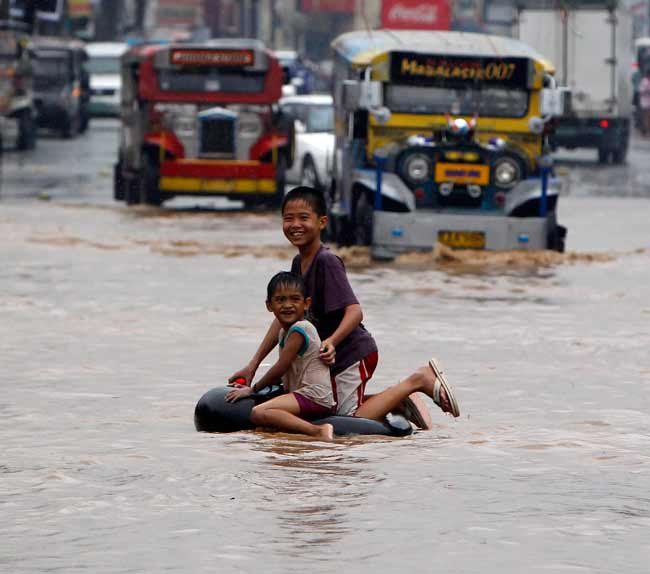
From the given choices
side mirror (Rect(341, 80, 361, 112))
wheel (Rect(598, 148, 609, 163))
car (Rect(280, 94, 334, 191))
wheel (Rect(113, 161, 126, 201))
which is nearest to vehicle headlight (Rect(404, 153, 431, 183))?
side mirror (Rect(341, 80, 361, 112))

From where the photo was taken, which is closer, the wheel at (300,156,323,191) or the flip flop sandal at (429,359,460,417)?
the flip flop sandal at (429,359,460,417)

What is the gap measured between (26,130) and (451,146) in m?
23.7

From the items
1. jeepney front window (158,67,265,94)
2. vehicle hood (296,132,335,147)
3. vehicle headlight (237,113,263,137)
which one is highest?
jeepney front window (158,67,265,94)

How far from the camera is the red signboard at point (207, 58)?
27328 millimetres

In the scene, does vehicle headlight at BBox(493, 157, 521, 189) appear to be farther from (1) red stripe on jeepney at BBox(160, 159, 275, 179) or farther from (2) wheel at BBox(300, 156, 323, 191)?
(2) wheel at BBox(300, 156, 323, 191)

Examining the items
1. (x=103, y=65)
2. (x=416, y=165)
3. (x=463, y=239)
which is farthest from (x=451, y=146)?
(x=103, y=65)

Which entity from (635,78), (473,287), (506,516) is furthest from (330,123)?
(635,78)

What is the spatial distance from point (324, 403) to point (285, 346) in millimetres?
379

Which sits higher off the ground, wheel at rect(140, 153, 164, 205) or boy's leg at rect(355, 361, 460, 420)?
wheel at rect(140, 153, 164, 205)

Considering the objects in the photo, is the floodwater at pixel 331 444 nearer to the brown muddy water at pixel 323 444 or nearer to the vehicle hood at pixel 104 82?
the brown muddy water at pixel 323 444

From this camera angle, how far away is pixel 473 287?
1812 cm

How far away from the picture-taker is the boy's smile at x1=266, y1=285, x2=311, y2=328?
30.2 feet

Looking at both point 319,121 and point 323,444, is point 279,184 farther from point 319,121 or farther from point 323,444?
point 323,444

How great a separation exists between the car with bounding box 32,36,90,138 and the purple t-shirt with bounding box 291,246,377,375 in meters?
39.2
